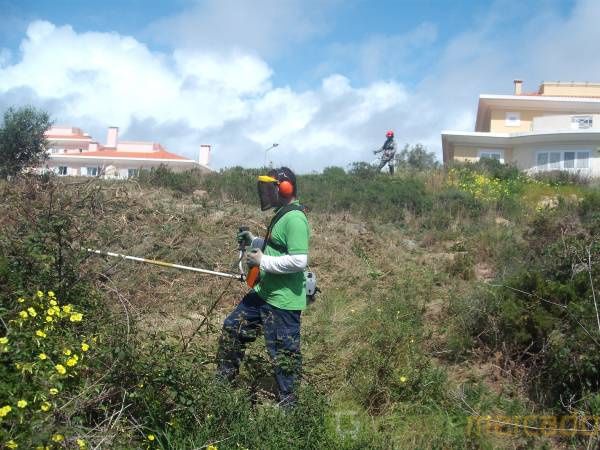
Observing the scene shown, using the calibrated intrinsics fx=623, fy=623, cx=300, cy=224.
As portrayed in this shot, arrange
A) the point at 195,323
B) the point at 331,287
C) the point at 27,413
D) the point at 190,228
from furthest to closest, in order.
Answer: the point at 190,228 → the point at 331,287 → the point at 195,323 → the point at 27,413

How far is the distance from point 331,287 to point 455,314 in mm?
2475

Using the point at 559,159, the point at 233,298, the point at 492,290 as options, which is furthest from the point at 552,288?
the point at 559,159

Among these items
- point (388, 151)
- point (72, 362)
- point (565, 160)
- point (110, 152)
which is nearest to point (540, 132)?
point (565, 160)

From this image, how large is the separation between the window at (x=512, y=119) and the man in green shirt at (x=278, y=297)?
1214 inches

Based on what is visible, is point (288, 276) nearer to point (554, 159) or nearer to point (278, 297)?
point (278, 297)

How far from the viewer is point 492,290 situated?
602 centimetres

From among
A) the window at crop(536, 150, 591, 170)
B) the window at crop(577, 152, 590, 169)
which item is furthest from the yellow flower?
the window at crop(577, 152, 590, 169)

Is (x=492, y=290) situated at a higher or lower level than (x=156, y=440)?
higher

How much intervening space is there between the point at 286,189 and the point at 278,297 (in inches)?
29.0

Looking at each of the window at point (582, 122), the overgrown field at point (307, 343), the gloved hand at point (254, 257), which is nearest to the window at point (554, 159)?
the window at point (582, 122)

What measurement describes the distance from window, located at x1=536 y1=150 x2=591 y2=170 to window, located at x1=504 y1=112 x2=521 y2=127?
15.1 ft

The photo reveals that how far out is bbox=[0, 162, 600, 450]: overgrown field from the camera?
3277mm

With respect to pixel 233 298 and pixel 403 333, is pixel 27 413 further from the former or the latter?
pixel 233 298

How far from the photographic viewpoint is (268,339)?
13.7 feet
